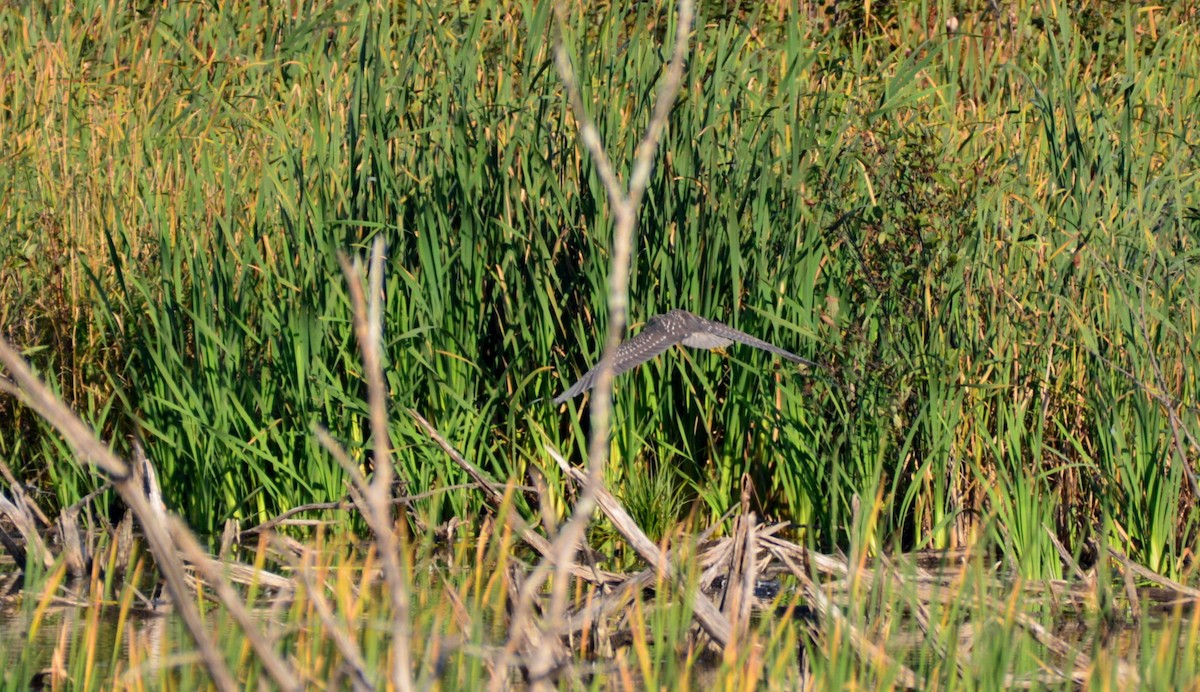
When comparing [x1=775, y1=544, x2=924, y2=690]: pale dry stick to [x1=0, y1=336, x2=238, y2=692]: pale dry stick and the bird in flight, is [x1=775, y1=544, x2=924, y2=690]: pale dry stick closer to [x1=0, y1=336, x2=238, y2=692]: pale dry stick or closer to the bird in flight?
the bird in flight

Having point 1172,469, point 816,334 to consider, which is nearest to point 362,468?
point 816,334

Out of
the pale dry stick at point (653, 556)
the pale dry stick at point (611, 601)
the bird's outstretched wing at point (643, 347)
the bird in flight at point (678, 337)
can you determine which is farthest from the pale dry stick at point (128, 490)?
the bird in flight at point (678, 337)

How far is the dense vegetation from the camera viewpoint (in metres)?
3.97

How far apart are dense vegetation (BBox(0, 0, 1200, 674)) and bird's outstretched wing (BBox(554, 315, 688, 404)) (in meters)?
0.36

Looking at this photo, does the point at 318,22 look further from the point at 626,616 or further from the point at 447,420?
the point at 626,616

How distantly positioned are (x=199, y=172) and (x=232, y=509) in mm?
1488

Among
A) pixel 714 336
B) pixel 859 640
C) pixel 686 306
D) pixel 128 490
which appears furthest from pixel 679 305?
pixel 128 490

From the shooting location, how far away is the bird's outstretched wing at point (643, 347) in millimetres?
3533

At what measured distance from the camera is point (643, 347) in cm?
364

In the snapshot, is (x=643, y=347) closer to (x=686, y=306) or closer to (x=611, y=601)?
(x=686, y=306)

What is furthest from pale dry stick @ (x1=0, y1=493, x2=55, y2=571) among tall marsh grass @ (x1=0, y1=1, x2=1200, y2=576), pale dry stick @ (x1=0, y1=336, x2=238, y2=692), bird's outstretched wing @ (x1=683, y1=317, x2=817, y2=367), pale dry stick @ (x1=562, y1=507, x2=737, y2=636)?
pale dry stick @ (x1=0, y1=336, x2=238, y2=692)

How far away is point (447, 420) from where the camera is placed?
169 inches

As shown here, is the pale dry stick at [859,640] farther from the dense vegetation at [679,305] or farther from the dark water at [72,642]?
the dark water at [72,642]

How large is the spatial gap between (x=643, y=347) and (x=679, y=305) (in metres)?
0.65
